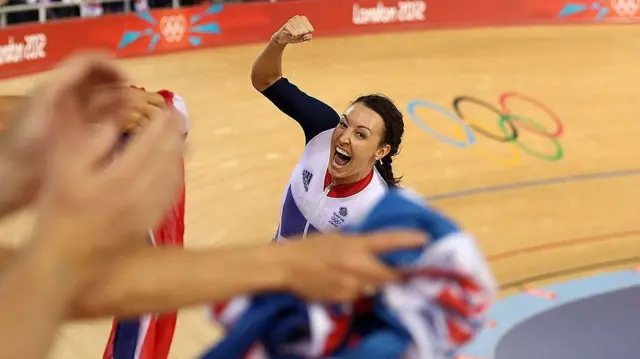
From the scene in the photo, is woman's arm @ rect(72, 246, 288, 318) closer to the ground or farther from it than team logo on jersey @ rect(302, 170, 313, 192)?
farther from it

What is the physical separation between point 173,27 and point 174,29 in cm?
2

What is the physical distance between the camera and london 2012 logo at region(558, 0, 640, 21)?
35.2 feet

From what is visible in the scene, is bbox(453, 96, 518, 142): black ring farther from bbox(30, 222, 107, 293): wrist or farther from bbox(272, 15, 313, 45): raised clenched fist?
bbox(30, 222, 107, 293): wrist

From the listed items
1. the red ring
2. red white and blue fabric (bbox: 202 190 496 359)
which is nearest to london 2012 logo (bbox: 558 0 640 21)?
the red ring

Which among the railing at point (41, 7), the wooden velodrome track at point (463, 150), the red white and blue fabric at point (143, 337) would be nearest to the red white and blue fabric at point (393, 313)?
the red white and blue fabric at point (143, 337)

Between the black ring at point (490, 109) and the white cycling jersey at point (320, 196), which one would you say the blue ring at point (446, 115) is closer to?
the black ring at point (490, 109)

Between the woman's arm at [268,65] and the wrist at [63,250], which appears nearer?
the wrist at [63,250]

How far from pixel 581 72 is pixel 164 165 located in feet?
28.6

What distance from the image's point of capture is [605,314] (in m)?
4.71

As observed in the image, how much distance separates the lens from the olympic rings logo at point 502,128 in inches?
272

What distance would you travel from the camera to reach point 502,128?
7.30m

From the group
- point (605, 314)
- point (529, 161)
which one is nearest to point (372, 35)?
point (529, 161)

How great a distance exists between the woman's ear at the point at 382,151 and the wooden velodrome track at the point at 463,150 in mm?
1462

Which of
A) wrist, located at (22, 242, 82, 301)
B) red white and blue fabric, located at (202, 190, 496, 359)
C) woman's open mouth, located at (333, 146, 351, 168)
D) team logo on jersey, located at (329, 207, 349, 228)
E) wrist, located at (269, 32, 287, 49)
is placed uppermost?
wrist, located at (22, 242, 82, 301)
